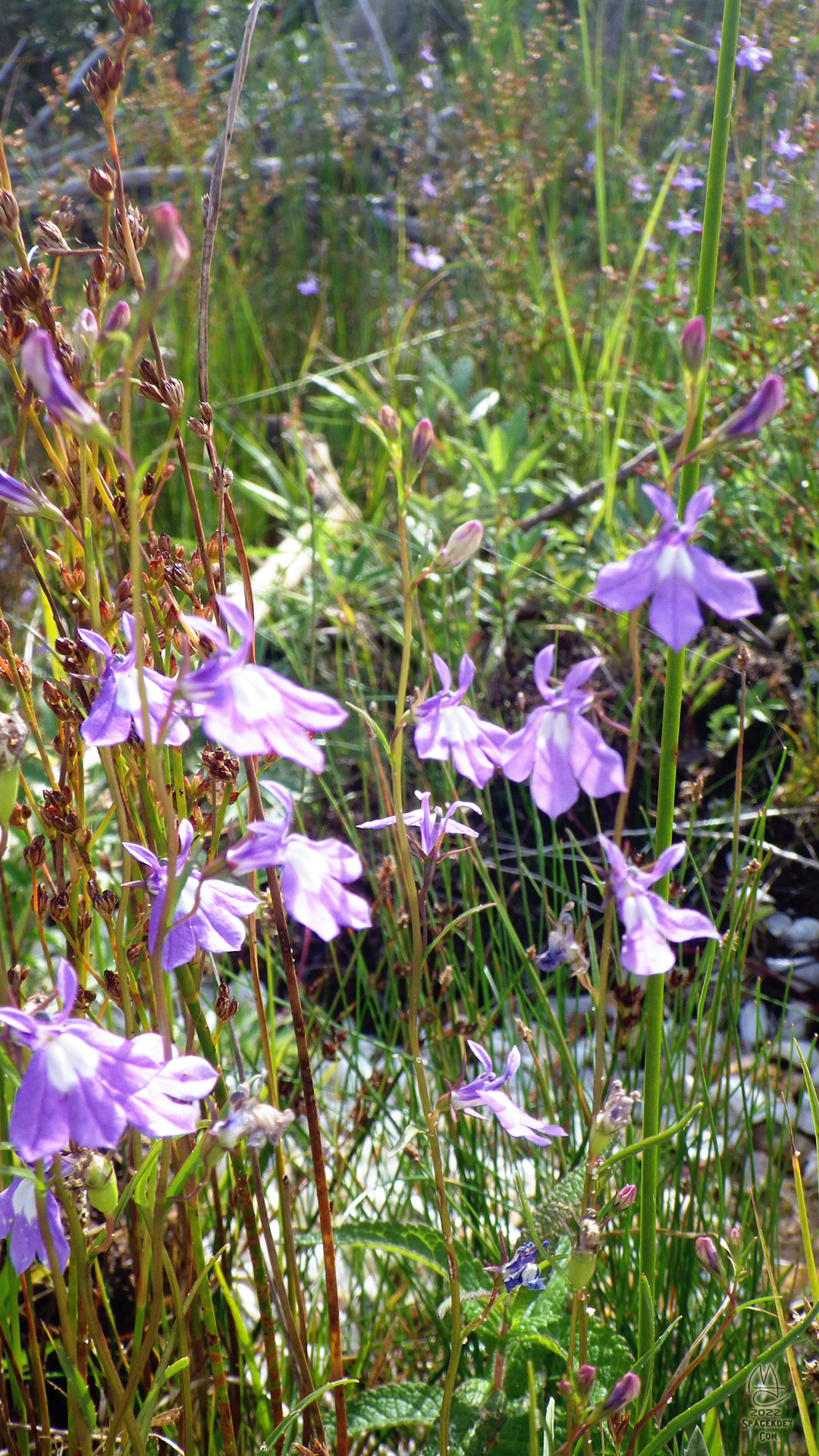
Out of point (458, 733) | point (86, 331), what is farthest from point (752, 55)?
point (458, 733)

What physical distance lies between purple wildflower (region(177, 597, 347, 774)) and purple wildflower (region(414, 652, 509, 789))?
109 mm

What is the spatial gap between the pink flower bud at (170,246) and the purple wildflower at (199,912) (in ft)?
1.03

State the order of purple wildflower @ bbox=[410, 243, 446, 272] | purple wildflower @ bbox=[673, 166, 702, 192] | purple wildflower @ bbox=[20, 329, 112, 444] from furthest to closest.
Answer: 1. purple wildflower @ bbox=[410, 243, 446, 272]
2. purple wildflower @ bbox=[673, 166, 702, 192]
3. purple wildflower @ bbox=[20, 329, 112, 444]

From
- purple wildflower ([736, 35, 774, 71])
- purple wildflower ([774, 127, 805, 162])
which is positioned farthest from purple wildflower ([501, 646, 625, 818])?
purple wildflower ([736, 35, 774, 71])

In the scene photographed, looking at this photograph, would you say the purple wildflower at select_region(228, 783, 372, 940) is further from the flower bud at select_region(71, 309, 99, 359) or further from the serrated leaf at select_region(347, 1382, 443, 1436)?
the serrated leaf at select_region(347, 1382, 443, 1436)

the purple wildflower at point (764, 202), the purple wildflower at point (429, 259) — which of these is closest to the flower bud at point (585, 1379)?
the purple wildflower at point (764, 202)

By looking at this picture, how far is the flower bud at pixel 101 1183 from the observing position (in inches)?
23.0

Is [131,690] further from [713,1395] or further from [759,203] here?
[759,203]

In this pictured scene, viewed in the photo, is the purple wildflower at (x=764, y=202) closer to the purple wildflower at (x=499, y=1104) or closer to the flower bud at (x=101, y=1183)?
the purple wildflower at (x=499, y=1104)

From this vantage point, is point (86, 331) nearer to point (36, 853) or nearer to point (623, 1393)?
point (36, 853)

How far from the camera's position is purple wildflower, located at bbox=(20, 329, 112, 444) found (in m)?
0.45

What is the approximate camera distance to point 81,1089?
50 cm

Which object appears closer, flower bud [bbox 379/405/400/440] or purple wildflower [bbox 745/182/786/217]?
flower bud [bbox 379/405/400/440]

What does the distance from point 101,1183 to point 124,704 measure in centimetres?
27
